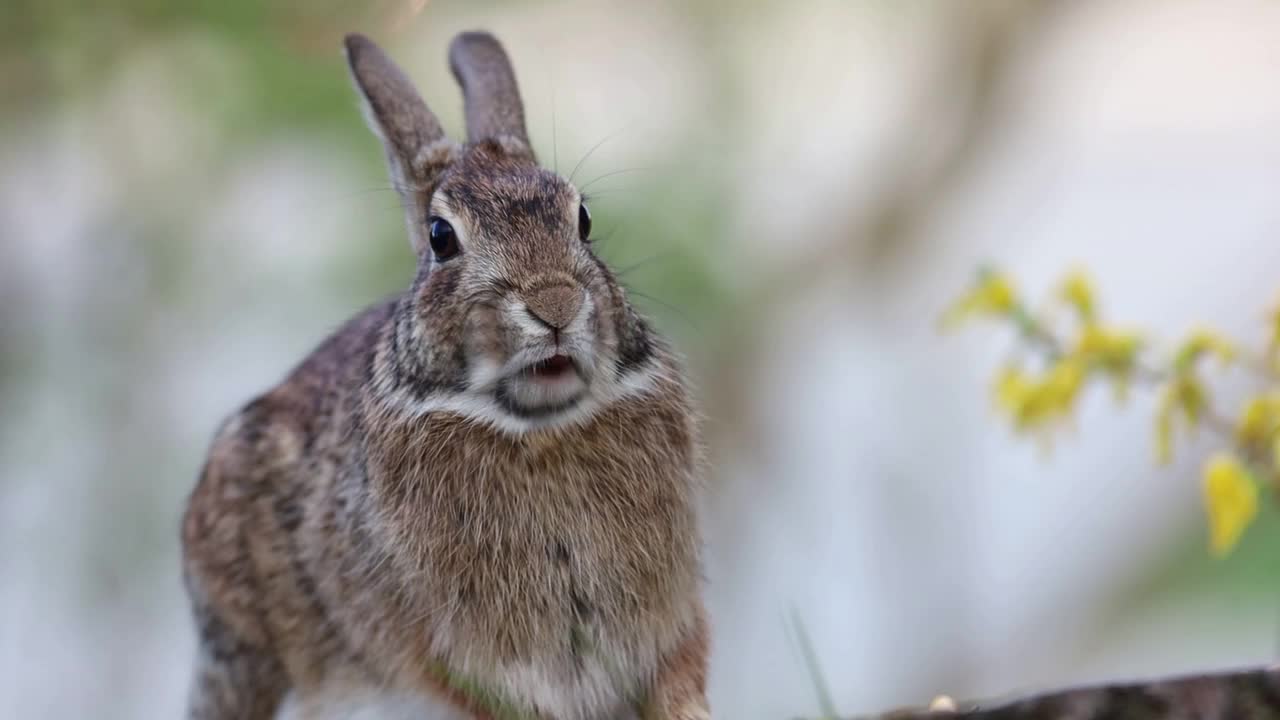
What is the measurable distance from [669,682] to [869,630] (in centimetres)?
495

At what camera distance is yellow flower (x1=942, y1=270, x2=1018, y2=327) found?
2.25 metres

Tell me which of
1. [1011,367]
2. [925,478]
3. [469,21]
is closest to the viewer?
[1011,367]

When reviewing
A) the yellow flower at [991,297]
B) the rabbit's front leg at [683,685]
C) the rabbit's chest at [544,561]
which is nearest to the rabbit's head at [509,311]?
the rabbit's chest at [544,561]

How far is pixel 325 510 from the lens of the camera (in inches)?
91.9

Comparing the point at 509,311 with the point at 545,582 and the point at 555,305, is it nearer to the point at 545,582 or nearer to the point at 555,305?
the point at 555,305

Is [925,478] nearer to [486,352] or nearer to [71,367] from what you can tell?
[71,367]

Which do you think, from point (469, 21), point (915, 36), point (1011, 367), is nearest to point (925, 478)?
point (915, 36)

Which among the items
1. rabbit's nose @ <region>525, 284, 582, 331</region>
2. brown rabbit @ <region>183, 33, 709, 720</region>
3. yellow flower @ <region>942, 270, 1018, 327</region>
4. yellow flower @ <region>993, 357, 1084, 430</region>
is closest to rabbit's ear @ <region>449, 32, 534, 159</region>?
brown rabbit @ <region>183, 33, 709, 720</region>

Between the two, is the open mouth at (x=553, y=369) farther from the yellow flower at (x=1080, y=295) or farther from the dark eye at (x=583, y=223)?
the yellow flower at (x=1080, y=295)

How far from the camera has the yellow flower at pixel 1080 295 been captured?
221 centimetres

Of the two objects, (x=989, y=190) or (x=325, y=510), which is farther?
(x=989, y=190)

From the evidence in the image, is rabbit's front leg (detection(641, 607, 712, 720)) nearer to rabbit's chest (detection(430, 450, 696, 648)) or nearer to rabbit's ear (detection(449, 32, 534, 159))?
rabbit's chest (detection(430, 450, 696, 648))

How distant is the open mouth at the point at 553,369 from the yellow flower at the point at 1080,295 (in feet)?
2.77

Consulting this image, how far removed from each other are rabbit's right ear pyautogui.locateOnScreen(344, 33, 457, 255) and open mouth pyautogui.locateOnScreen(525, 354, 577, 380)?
45cm
